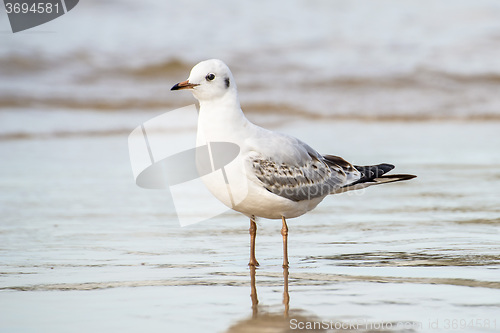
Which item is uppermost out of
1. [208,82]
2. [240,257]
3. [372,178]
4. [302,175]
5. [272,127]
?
[208,82]

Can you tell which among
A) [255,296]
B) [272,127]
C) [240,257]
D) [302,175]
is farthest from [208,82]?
[272,127]

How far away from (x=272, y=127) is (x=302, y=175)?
15.6ft

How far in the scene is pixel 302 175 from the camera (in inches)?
179

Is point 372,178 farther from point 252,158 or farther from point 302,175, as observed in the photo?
point 252,158

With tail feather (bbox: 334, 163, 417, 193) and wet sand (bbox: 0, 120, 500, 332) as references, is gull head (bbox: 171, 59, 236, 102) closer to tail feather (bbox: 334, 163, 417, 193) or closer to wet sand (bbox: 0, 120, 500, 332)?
wet sand (bbox: 0, 120, 500, 332)

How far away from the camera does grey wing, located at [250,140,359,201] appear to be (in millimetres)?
4215

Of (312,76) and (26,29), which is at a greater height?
(26,29)

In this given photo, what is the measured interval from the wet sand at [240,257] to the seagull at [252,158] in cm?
27

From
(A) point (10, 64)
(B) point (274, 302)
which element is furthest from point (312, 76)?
(B) point (274, 302)

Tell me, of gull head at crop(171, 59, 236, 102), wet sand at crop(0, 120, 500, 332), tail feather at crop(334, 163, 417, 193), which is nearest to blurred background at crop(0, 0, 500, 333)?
wet sand at crop(0, 120, 500, 332)

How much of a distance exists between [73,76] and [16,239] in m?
6.99

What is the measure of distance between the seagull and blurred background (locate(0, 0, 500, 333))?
28 cm

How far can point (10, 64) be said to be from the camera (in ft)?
38.0

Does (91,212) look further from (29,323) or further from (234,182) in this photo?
(29,323)
